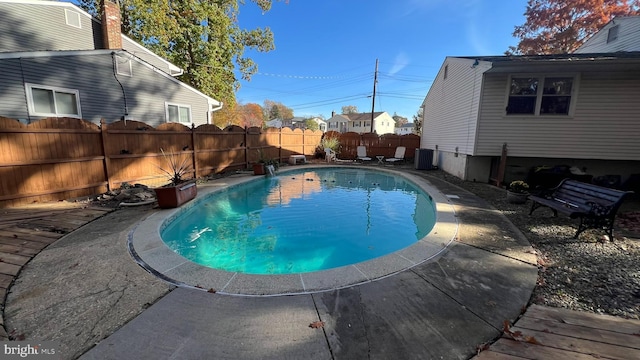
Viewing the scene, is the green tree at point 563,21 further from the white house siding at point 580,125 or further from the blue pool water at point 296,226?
the blue pool water at point 296,226

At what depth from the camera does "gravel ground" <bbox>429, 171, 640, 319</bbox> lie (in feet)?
8.59

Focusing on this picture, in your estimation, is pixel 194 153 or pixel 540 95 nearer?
pixel 540 95

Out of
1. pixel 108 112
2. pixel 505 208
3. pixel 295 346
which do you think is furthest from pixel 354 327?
pixel 108 112

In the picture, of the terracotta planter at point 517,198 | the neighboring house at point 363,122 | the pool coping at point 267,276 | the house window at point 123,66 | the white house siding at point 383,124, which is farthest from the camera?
the white house siding at point 383,124

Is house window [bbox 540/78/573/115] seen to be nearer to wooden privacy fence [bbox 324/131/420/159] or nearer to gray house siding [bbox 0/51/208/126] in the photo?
wooden privacy fence [bbox 324/131/420/159]

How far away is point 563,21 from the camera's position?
19125 mm

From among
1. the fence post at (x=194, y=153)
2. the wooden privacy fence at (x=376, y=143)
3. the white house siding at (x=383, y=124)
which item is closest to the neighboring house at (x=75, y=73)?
the fence post at (x=194, y=153)

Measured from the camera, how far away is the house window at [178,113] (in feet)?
38.5

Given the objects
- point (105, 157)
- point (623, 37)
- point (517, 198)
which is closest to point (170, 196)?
point (105, 157)

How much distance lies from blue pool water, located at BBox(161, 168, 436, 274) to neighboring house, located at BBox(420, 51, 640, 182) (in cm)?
324

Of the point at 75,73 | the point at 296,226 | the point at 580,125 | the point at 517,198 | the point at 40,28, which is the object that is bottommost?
the point at 296,226

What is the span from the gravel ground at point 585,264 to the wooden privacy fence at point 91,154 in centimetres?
895

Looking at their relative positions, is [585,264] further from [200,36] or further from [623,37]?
[200,36]

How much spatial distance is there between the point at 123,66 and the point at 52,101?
2.64 meters
